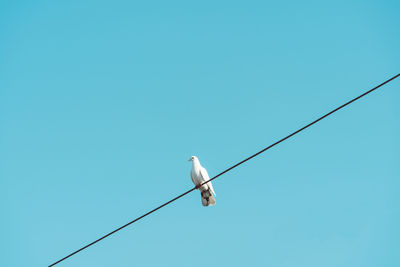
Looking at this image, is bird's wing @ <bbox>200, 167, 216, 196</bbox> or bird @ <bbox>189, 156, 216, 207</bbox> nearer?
bird @ <bbox>189, 156, 216, 207</bbox>

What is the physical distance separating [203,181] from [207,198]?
0.40 m

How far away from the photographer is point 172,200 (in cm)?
561

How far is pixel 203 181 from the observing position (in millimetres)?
9508

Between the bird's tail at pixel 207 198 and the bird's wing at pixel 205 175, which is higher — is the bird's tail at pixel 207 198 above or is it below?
below

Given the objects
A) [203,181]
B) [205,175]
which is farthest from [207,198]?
[205,175]

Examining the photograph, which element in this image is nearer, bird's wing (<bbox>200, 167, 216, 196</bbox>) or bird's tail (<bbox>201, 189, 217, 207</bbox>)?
bird's tail (<bbox>201, 189, 217, 207</bbox>)

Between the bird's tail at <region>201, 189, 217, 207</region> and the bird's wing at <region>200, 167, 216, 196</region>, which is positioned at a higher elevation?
the bird's wing at <region>200, 167, 216, 196</region>

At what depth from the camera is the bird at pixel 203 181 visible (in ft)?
30.4

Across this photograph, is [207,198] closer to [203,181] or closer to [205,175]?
[203,181]

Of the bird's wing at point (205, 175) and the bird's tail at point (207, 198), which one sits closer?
the bird's tail at point (207, 198)

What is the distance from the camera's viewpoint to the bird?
926 cm

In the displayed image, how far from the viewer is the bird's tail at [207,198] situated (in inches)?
364

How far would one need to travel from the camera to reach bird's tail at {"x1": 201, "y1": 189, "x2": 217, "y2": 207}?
364 inches

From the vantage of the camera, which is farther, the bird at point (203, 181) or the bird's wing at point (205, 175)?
the bird's wing at point (205, 175)
